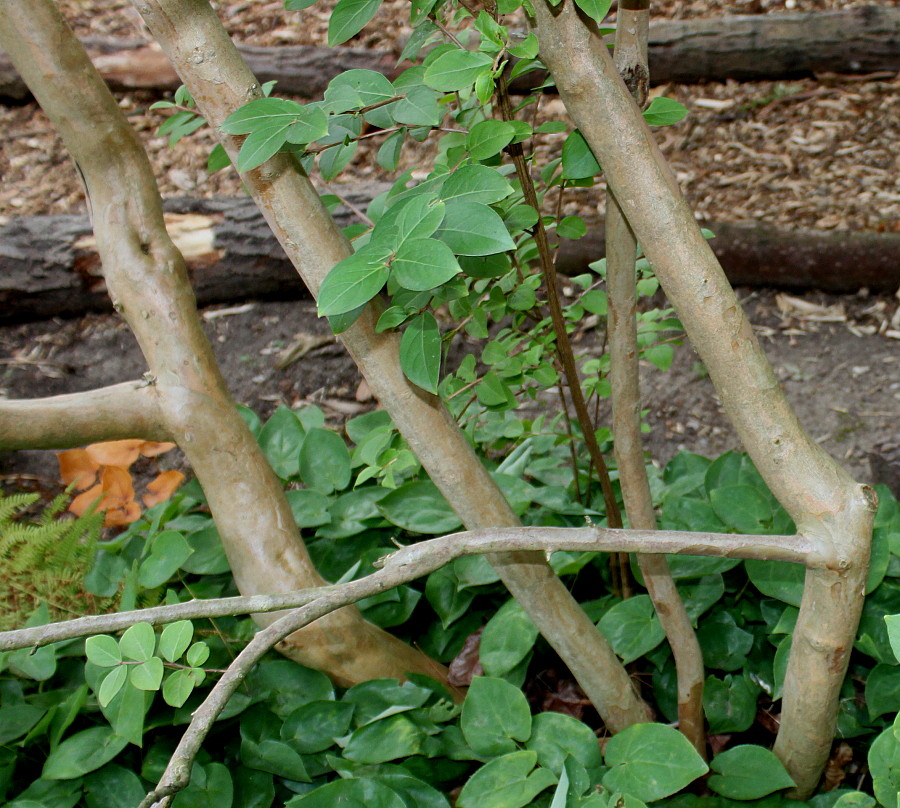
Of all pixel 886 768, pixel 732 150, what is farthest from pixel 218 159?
pixel 732 150

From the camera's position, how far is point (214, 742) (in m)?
1.54

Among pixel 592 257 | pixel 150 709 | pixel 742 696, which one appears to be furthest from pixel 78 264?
pixel 742 696

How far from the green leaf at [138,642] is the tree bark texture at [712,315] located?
0.75m

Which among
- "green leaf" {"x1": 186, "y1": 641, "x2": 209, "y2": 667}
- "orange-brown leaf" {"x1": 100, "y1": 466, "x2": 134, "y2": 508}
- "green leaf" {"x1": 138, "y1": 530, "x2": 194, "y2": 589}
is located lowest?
"orange-brown leaf" {"x1": 100, "y1": 466, "x2": 134, "y2": 508}

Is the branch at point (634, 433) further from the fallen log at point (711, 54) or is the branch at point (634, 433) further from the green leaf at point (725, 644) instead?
the fallen log at point (711, 54)

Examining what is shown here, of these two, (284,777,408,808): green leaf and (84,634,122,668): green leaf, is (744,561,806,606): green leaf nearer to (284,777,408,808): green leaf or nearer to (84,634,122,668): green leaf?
(284,777,408,808): green leaf

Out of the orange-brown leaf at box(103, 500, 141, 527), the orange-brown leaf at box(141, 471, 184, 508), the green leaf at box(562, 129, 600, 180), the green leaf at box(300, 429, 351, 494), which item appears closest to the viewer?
the green leaf at box(562, 129, 600, 180)

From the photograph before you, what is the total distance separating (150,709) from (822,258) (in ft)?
10.2

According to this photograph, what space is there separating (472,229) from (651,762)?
32.4 inches

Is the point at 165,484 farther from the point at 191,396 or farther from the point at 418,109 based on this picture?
the point at 418,109

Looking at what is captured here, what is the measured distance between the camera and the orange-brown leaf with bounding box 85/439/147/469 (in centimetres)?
228

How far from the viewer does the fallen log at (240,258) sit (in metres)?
3.45

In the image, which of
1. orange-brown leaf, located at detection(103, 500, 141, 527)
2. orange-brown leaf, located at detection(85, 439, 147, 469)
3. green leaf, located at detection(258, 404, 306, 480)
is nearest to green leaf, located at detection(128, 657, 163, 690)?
green leaf, located at detection(258, 404, 306, 480)

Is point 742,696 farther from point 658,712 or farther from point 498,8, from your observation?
point 498,8
